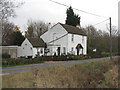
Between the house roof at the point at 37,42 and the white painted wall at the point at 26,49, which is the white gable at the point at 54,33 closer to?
the house roof at the point at 37,42

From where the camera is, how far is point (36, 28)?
7038 centimetres

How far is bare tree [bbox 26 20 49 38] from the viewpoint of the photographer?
67.6m

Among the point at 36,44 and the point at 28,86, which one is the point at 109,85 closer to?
the point at 28,86

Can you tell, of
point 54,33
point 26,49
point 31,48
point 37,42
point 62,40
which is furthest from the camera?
point 54,33

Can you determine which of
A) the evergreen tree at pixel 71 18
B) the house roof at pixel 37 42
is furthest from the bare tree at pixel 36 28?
the house roof at pixel 37 42

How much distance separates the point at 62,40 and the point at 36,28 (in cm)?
2503

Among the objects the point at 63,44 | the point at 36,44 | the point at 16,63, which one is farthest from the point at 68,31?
the point at 16,63

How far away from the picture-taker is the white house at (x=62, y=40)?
46.7 m

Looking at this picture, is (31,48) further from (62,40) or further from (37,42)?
(62,40)

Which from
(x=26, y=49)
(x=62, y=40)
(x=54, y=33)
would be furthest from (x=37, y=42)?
(x=62, y=40)

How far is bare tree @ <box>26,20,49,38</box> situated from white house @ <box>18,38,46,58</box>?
823 inches

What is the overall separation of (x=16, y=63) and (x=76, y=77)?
16.1 metres

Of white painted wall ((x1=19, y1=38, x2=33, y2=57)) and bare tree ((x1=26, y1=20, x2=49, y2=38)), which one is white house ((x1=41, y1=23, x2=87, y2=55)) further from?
bare tree ((x1=26, y1=20, x2=49, y2=38))

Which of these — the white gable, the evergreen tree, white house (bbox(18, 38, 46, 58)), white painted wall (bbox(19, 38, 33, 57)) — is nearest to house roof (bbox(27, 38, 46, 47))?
white house (bbox(18, 38, 46, 58))
